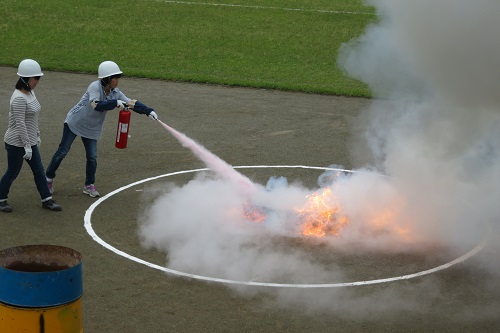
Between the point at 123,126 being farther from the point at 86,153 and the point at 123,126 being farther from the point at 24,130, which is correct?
the point at 24,130

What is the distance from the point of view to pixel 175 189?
14.0 m

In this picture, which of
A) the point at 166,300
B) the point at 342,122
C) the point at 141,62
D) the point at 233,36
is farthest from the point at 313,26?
the point at 166,300

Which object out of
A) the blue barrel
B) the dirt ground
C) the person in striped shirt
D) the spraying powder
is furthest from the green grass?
→ the blue barrel

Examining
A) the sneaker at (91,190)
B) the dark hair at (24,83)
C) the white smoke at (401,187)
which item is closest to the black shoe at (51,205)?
the sneaker at (91,190)

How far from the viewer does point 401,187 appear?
1273 cm

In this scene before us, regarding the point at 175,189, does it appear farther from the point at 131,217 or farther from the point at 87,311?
the point at 87,311

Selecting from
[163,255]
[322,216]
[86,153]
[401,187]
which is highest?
[86,153]

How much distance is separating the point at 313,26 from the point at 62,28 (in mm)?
8467

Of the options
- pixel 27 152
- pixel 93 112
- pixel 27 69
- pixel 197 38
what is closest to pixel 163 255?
pixel 27 152

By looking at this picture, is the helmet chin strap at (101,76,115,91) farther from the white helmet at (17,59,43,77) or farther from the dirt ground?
the dirt ground

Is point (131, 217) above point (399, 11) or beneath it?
beneath

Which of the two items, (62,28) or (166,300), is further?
(62,28)

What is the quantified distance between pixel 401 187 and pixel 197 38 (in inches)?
640

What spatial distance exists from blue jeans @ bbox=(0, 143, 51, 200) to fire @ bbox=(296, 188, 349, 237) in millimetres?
3789
